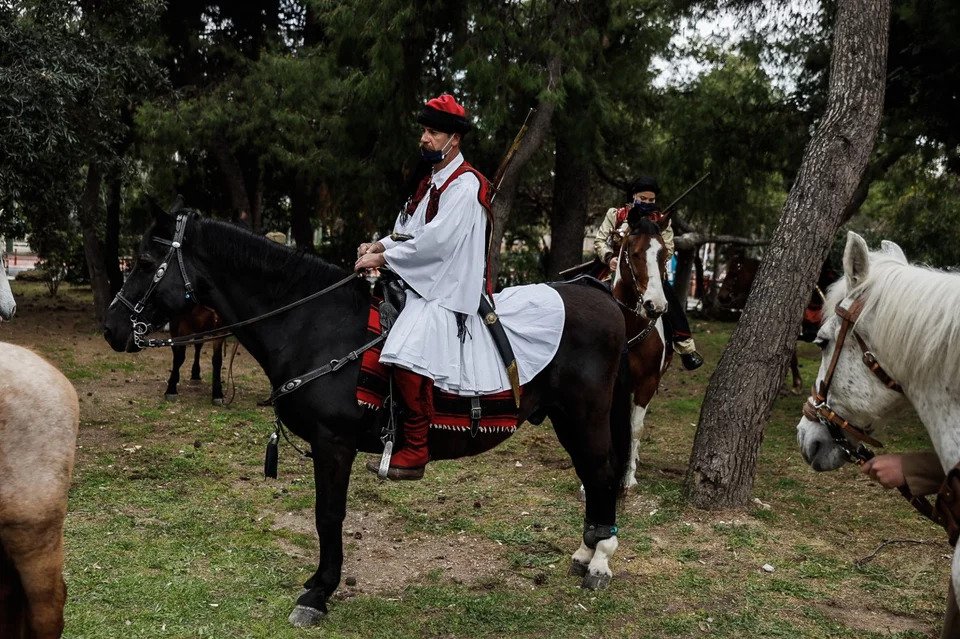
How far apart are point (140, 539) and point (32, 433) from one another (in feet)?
9.76

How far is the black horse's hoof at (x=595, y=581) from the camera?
17.6 ft

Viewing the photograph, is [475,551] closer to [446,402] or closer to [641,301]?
[446,402]

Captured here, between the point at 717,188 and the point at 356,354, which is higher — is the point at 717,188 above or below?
above

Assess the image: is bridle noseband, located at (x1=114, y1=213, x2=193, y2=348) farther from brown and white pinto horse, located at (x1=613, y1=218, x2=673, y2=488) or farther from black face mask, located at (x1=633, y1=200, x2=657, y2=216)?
black face mask, located at (x1=633, y1=200, x2=657, y2=216)

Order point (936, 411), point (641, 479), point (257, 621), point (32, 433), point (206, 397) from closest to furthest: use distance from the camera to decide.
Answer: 1. point (936, 411)
2. point (32, 433)
3. point (257, 621)
4. point (641, 479)
5. point (206, 397)

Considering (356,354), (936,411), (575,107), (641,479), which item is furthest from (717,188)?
(936,411)

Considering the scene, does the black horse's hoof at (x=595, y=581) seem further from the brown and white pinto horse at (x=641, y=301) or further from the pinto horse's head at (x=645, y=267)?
the pinto horse's head at (x=645, y=267)

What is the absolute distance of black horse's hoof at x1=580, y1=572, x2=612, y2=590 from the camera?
536cm

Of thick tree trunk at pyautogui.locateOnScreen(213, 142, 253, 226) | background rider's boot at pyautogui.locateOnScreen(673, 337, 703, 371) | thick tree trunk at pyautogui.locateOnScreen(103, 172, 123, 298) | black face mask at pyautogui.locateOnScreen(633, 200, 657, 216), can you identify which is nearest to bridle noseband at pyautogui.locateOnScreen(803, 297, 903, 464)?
black face mask at pyautogui.locateOnScreen(633, 200, 657, 216)

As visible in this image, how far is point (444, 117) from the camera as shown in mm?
4797

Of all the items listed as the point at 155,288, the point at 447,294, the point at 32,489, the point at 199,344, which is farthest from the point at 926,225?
the point at 32,489

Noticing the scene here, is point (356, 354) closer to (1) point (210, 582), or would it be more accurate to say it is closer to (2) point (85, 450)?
(1) point (210, 582)

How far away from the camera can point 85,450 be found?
8211 millimetres

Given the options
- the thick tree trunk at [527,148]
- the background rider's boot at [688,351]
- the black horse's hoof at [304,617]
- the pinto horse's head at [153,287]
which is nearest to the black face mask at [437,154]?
the pinto horse's head at [153,287]
